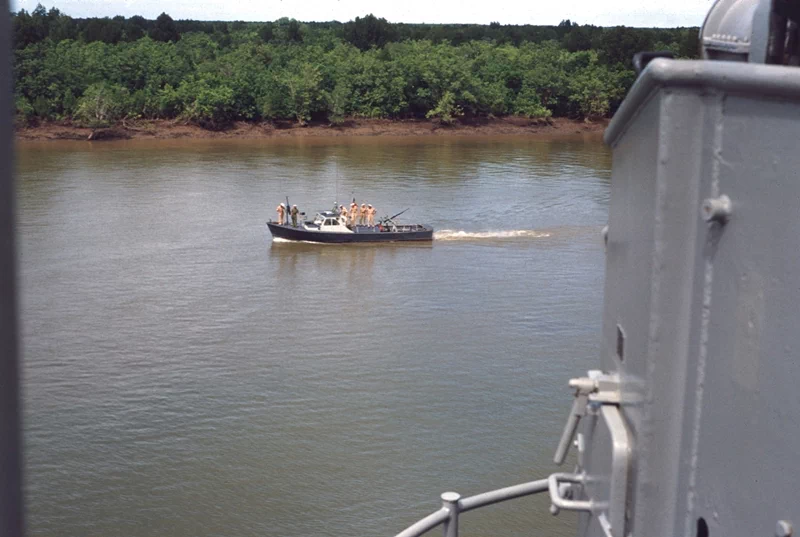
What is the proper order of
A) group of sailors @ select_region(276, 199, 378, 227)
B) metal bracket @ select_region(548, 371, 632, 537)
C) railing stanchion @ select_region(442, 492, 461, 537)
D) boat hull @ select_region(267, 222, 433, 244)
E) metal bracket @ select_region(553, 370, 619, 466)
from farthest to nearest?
1. group of sailors @ select_region(276, 199, 378, 227)
2. boat hull @ select_region(267, 222, 433, 244)
3. railing stanchion @ select_region(442, 492, 461, 537)
4. metal bracket @ select_region(553, 370, 619, 466)
5. metal bracket @ select_region(548, 371, 632, 537)

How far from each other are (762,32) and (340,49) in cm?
5920

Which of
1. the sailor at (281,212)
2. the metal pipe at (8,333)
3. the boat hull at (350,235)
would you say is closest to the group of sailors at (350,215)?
the sailor at (281,212)

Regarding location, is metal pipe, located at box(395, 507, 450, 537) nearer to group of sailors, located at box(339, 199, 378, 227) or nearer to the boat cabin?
the boat cabin

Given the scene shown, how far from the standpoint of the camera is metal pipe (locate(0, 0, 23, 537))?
2.32 ft

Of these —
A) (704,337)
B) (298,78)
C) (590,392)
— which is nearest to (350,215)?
(590,392)

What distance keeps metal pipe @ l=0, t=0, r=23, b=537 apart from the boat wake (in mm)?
26554

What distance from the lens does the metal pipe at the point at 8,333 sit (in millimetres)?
707

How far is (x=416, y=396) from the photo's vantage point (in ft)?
49.7

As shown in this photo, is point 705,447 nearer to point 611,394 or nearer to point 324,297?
point 611,394

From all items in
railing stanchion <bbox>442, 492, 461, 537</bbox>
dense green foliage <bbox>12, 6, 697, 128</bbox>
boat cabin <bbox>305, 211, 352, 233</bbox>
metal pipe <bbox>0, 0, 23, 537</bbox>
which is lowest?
boat cabin <bbox>305, 211, 352, 233</bbox>

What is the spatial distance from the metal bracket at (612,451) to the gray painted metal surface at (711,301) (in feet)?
0.08

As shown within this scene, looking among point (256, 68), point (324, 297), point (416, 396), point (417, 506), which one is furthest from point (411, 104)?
point (417, 506)

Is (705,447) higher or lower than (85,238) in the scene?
higher

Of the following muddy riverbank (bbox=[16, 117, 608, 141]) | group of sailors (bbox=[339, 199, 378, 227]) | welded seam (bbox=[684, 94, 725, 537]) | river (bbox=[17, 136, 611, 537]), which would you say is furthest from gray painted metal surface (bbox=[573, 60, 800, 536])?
muddy riverbank (bbox=[16, 117, 608, 141])
